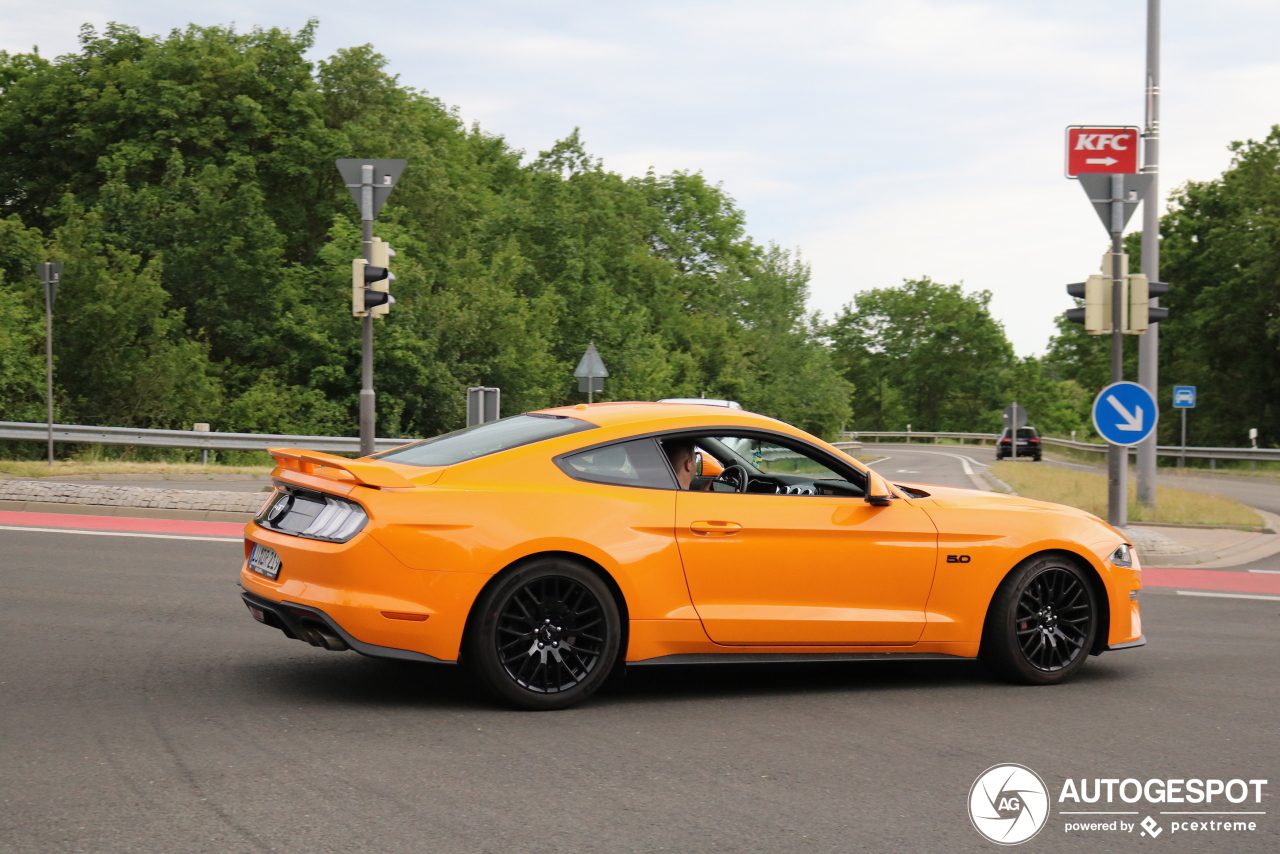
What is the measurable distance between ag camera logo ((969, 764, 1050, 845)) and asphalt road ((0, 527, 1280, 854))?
0.06 metres

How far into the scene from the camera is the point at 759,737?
5738mm

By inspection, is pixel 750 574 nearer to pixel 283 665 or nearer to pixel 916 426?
pixel 283 665

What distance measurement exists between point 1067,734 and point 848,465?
65.7 inches

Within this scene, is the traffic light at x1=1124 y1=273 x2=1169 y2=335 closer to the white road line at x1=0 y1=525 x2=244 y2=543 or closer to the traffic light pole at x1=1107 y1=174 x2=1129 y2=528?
the traffic light pole at x1=1107 y1=174 x2=1129 y2=528

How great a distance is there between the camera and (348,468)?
241 inches

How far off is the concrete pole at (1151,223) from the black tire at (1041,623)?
11.1 metres

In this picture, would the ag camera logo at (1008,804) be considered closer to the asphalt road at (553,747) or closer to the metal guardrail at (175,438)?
the asphalt road at (553,747)

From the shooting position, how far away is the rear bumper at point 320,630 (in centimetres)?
582

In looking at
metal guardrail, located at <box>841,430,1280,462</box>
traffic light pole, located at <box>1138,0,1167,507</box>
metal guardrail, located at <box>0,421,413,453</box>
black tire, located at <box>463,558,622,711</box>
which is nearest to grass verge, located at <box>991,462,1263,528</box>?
traffic light pole, located at <box>1138,0,1167,507</box>

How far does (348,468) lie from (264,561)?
661 millimetres

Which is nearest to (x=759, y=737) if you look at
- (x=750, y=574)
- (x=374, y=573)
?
(x=750, y=574)

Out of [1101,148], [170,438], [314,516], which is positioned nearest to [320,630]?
[314,516]

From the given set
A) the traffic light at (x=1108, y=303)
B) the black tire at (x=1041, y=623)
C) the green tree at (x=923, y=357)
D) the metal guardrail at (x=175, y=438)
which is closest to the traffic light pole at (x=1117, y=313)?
the traffic light at (x=1108, y=303)

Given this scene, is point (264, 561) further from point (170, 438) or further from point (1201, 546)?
point (170, 438)
